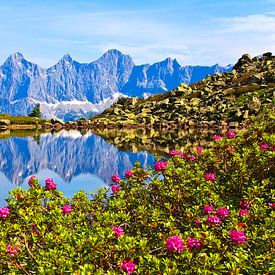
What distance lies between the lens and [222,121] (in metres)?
132

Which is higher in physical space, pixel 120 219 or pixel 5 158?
pixel 120 219

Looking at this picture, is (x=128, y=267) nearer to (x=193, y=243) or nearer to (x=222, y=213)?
(x=193, y=243)

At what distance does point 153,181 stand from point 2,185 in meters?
29.4

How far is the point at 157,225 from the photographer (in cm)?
909

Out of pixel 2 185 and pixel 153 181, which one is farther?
pixel 2 185

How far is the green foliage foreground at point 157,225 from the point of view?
662 cm

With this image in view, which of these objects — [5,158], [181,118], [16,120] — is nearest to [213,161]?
[5,158]

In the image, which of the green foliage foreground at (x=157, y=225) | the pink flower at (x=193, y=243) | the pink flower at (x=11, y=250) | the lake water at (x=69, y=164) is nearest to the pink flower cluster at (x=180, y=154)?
the green foliage foreground at (x=157, y=225)

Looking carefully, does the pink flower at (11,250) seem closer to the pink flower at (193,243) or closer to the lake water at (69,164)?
the pink flower at (193,243)

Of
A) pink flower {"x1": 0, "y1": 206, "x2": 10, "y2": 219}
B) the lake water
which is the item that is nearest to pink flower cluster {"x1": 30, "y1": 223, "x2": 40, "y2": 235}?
pink flower {"x1": 0, "y1": 206, "x2": 10, "y2": 219}

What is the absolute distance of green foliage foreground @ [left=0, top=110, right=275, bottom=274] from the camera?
21.7ft

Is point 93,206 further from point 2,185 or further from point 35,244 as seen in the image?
point 2,185

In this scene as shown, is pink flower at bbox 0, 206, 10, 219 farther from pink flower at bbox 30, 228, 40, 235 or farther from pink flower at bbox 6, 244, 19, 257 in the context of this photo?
pink flower at bbox 6, 244, 19, 257

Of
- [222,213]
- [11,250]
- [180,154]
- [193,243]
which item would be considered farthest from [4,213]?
[180,154]
